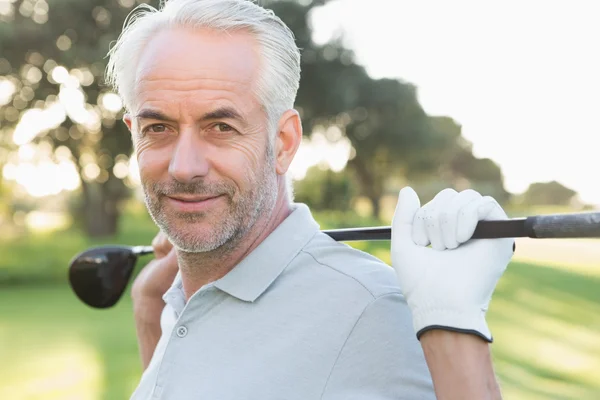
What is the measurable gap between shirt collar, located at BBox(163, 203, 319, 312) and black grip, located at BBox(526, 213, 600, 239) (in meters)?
0.50

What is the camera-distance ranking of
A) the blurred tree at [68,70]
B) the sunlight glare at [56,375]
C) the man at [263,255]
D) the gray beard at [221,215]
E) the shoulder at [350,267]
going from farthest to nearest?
1. the blurred tree at [68,70]
2. the sunlight glare at [56,375]
3. the gray beard at [221,215]
4. the shoulder at [350,267]
5. the man at [263,255]

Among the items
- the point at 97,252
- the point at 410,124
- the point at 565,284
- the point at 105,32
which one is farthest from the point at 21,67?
the point at 97,252

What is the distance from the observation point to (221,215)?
1.38 m

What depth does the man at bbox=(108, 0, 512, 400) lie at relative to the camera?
111 cm

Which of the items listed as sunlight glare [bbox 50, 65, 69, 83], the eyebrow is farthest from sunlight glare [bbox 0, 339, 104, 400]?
sunlight glare [bbox 50, 65, 69, 83]

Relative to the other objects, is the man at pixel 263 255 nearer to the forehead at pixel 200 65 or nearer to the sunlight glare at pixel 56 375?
the forehead at pixel 200 65

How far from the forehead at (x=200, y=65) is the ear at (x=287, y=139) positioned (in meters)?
0.13

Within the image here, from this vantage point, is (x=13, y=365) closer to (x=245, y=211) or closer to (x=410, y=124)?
(x=245, y=211)

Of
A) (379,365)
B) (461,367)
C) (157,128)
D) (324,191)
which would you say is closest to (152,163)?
(157,128)

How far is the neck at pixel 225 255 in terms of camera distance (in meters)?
1.46

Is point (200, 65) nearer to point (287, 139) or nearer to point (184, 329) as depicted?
point (287, 139)

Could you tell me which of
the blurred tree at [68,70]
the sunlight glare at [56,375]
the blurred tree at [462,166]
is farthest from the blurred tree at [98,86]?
the sunlight glare at [56,375]

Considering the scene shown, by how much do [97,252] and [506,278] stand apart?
12730 millimetres

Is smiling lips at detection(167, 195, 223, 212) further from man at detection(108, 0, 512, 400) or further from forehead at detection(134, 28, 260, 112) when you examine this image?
forehead at detection(134, 28, 260, 112)
